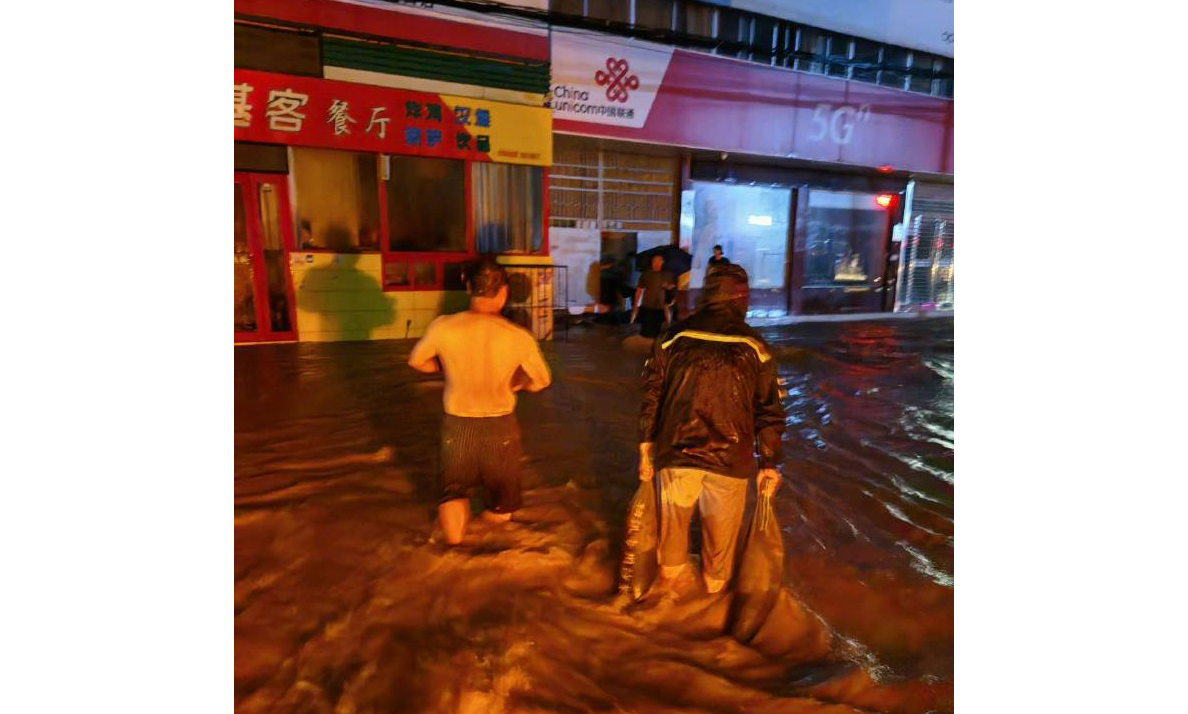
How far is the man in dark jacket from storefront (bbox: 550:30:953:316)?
8940 mm

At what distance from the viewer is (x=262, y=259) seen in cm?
924

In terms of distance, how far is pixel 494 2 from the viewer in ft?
32.4

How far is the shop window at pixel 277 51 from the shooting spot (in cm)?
856

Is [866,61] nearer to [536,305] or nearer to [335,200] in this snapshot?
[536,305]

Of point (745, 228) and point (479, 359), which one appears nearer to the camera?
point (479, 359)

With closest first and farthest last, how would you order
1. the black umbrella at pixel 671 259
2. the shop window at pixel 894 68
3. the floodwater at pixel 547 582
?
the floodwater at pixel 547 582 → the black umbrella at pixel 671 259 → the shop window at pixel 894 68

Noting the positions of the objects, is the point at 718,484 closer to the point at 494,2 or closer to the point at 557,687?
the point at 557,687

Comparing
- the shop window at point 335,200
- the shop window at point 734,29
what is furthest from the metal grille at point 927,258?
the shop window at point 335,200

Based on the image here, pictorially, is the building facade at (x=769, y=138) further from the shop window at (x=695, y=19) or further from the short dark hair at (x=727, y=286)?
the short dark hair at (x=727, y=286)

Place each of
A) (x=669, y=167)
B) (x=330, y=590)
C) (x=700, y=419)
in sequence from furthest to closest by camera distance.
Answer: (x=669, y=167) < (x=330, y=590) < (x=700, y=419)

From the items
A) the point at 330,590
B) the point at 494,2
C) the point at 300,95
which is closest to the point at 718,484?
the point at 330,590

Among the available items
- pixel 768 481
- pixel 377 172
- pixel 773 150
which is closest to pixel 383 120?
pixel 377 172

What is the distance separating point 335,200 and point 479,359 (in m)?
7.32

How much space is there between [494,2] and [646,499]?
9.40 m
